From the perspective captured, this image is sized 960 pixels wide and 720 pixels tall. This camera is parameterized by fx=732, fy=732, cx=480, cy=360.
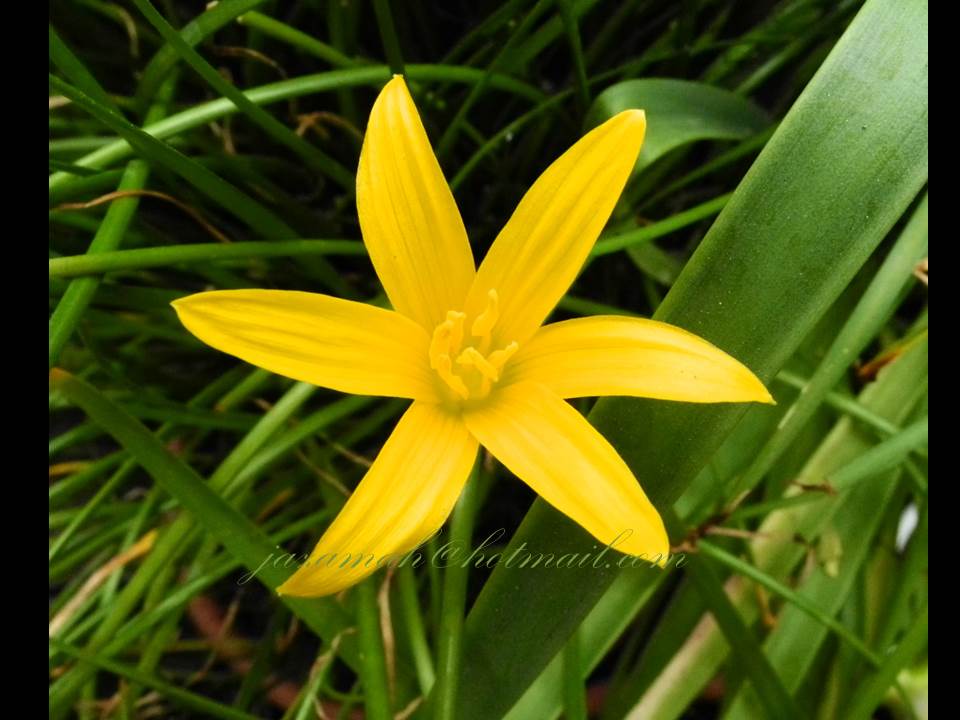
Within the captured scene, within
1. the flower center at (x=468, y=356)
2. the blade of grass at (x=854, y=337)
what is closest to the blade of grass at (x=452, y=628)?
the flower center at (x=468, y=356)

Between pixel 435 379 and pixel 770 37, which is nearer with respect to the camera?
pixel 435 379

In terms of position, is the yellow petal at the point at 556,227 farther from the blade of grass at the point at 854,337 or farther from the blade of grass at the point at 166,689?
the blade of grass at the point at 166,689

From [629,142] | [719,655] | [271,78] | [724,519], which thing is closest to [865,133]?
[629,142]

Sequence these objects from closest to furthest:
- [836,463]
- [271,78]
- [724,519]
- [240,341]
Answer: [240,341], [724,519], [836,463], [271,78]

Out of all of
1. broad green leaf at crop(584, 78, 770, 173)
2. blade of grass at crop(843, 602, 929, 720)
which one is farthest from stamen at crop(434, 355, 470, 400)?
blade of grass at crop(843, 602, 929, 720)

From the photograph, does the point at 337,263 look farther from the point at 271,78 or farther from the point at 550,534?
the point at 550,534

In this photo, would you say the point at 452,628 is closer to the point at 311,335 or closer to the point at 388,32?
the point at 311,335
